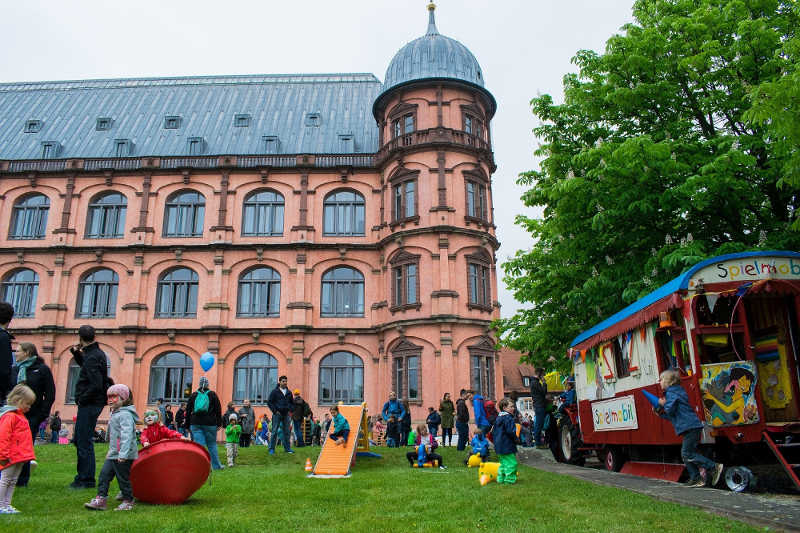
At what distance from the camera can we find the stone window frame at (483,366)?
30.5 metres

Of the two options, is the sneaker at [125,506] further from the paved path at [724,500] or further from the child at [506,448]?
the paved path at [724,500]

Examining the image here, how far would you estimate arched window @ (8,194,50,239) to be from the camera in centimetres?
3538

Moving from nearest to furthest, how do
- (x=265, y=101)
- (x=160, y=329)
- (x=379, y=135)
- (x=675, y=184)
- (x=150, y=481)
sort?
(x=150, y=481) < (x=675, y=184) < (x=160, y=329) < (x=379, y=135) < (x=265, y=101)

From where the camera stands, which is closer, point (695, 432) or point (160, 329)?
point (695, 432)

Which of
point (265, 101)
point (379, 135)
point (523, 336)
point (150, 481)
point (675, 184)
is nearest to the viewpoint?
point (150, 481)

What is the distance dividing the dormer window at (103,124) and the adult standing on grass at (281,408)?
2931cm

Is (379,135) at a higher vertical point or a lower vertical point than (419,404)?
higher

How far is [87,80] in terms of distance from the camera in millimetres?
45625

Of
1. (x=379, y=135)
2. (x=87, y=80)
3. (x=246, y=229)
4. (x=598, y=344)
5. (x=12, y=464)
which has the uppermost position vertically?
Answer: (x=87, y=80)

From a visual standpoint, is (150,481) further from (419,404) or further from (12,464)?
(419,404)

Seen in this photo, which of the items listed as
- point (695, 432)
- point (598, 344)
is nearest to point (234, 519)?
point (695, 432)

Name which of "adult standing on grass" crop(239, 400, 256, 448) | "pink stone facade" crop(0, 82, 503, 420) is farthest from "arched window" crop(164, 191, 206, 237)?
"adult standing on grass" crop(239, 400, 256, 448)

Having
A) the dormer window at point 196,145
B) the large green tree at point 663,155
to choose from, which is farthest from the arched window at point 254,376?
the large green tree at point 663,155

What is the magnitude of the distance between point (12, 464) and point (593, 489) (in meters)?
8.41
